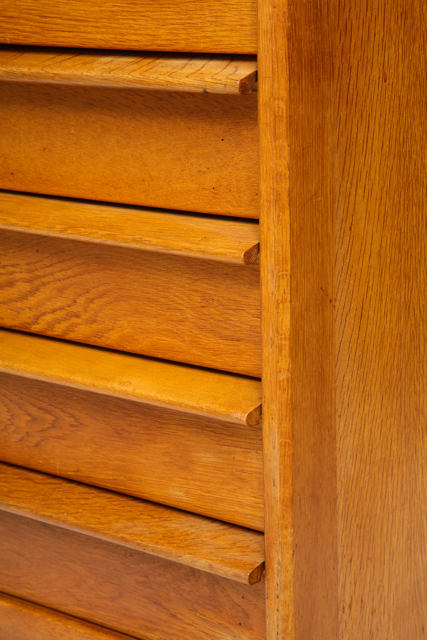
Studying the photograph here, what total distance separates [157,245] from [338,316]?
290 mm

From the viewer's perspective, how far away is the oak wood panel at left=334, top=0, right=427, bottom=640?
4.06 ft

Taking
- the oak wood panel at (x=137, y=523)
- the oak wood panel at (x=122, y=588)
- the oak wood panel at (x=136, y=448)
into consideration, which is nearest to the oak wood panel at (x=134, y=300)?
the oak wood panel at (x=136, y=448)

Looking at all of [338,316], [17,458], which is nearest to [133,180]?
[338,316]

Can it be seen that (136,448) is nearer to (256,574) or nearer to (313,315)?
(256,574)

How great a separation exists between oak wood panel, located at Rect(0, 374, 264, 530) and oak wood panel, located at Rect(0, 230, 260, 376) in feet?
0.35

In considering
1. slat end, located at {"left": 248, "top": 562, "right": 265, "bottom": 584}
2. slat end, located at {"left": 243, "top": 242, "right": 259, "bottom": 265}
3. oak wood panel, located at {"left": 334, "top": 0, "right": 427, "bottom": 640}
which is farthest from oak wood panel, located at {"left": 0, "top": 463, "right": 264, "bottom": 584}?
slat end, located at {"left": 243, "top": 242, "right": 259, "bottom": 265}

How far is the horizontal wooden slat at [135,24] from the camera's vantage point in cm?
114

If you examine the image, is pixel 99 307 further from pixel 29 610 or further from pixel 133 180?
pixel 29 610

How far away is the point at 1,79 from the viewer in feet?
4.35

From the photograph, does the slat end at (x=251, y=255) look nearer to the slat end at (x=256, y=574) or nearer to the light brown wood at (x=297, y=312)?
the light brown wood at (x=297, y=312)

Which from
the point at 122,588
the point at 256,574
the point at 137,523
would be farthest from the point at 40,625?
the point at 256,574

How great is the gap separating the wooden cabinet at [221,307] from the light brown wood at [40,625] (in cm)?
2

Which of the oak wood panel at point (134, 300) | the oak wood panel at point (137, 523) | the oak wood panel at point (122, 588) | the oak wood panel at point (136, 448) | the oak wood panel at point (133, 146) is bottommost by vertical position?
the oak wood panel at point (122, 588)

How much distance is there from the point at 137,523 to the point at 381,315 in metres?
0.52
